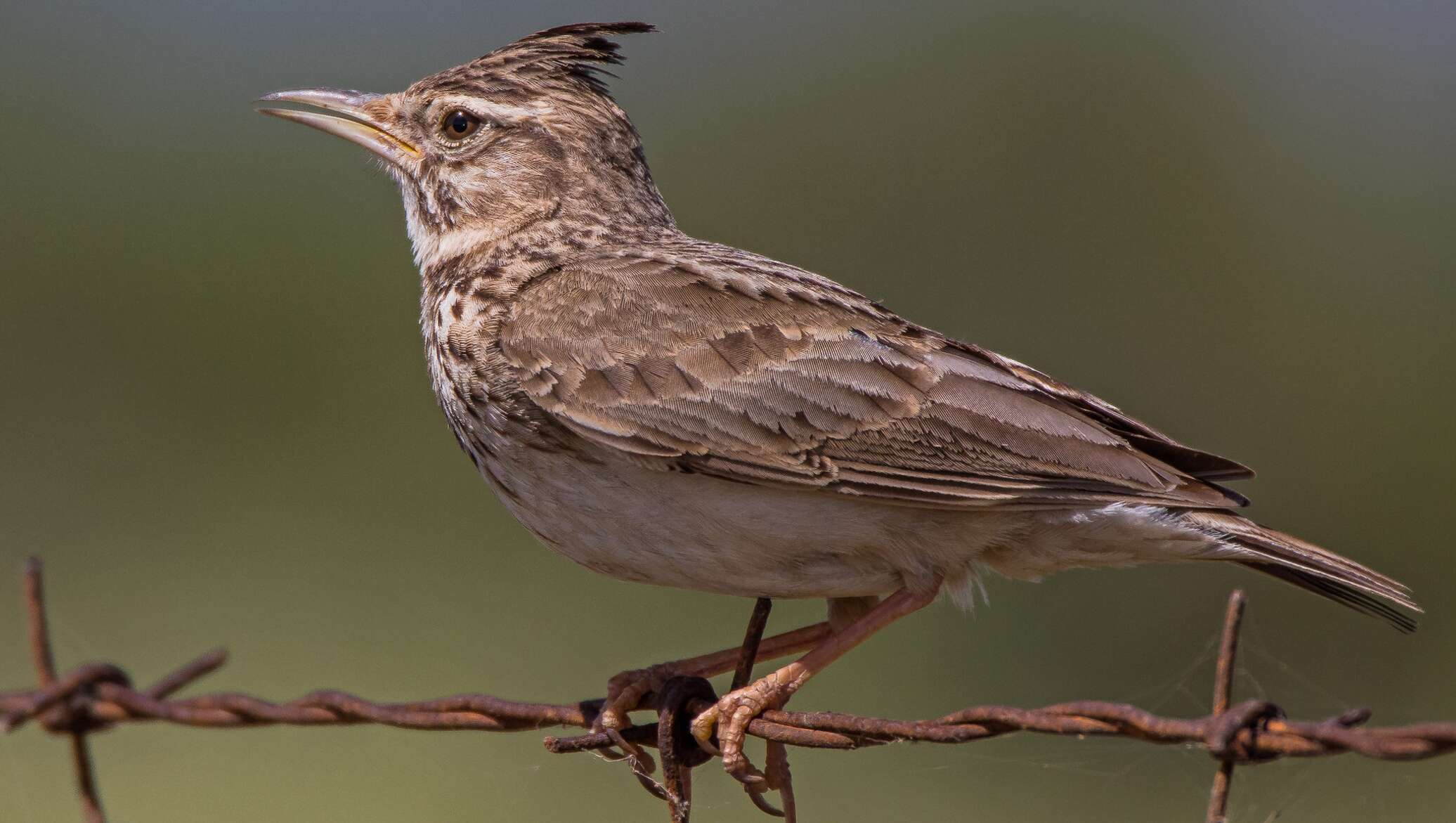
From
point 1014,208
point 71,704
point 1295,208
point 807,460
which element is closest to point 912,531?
point 807,460

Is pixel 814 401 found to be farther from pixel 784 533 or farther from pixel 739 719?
pixel 739 719

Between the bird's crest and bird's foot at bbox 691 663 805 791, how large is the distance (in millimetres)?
2871

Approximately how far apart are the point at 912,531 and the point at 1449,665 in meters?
8.89

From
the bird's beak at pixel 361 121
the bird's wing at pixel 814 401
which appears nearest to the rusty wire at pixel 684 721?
the bird's wing at pixel 814 401

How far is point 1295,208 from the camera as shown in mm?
20609

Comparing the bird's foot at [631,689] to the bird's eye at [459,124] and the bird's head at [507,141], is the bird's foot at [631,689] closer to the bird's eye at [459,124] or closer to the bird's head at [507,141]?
the bird's head at [507,141]

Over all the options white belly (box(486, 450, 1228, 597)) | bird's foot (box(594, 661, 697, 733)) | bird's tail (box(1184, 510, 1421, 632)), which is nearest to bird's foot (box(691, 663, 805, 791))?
bird's foot (box(594, 661, 697, 733))

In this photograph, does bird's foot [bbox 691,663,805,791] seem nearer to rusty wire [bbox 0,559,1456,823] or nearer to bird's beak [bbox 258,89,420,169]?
rusty wire [bbox 0,559,1456,823]

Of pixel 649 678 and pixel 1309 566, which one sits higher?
pixel 1309 566

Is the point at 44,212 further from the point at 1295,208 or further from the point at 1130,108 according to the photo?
the point at 1295,208

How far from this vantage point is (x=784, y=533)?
204 inches

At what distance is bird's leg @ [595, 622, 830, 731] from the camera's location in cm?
525

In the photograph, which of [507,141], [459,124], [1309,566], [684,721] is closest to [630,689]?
[684,721]

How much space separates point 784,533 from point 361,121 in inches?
113
